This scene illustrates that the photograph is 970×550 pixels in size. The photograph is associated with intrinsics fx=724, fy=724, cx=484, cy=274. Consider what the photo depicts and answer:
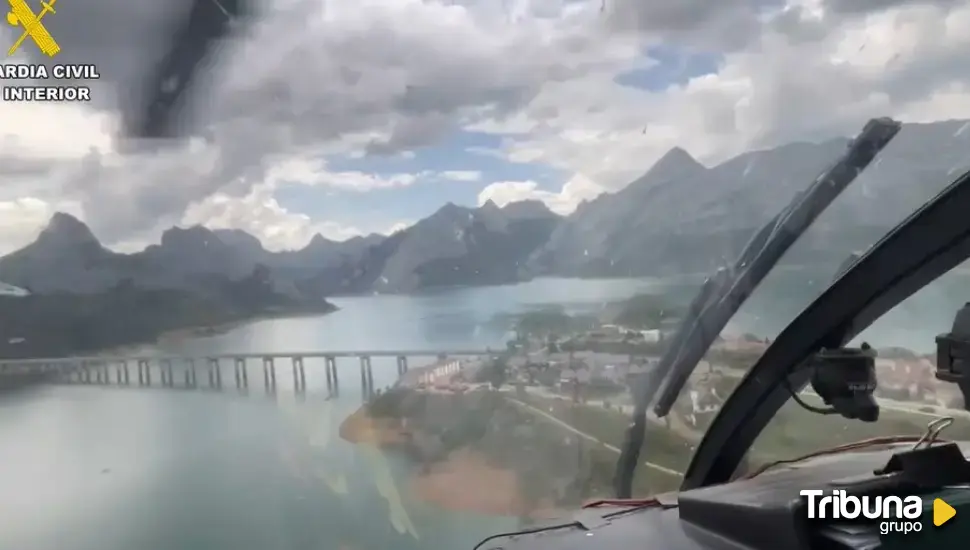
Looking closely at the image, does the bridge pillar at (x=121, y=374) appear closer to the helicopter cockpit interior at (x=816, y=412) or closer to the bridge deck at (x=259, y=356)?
the bridge deck at (x=259, y=356)

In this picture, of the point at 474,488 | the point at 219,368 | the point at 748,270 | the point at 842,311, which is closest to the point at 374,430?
the point at 474,488

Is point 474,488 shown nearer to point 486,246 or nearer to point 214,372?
point 486,246

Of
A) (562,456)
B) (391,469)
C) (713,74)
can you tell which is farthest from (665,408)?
(713,74)

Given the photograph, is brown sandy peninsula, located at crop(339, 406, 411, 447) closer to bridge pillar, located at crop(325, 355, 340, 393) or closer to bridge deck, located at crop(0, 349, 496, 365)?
bridge pillar, located at crop(325, 355, 340, 393)

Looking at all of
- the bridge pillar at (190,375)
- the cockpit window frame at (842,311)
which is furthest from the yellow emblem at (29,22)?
the cockpit window frame at (842,311)

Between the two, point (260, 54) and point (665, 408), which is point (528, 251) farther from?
point (260, 54)

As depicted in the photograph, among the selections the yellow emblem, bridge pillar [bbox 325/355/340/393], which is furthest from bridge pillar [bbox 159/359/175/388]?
the yellow emblem
